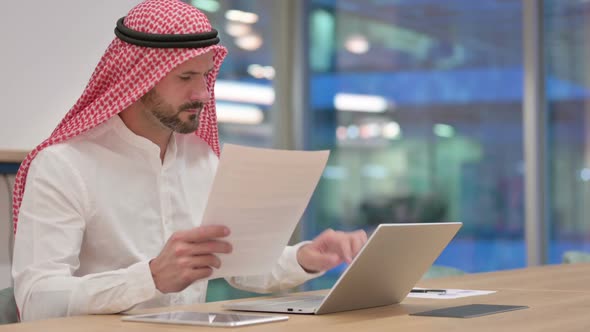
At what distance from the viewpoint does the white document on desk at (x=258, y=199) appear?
1.73 metres

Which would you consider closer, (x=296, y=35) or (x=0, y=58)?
(x=0, y=58)

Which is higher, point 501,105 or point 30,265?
point 501,105

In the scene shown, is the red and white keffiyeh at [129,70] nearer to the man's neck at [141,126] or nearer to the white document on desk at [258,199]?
the man's neck at [141,126]

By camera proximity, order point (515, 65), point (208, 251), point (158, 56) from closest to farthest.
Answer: point (208, 251) → point (158, 56) → point (515, 65)

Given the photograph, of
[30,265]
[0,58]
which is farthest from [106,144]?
[0,58]

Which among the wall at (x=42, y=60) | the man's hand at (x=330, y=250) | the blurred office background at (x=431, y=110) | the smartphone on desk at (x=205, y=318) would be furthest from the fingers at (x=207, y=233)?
the blurred office background at (x=431, y=110)

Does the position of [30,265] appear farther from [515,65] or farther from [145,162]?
[515,65]

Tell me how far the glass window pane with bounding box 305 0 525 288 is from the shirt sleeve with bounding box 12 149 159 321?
441cm

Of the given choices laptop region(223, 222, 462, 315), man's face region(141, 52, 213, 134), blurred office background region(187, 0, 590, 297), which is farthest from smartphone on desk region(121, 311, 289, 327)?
blurred office background region(187, 0, 590, 297)

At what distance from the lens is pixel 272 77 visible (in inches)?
267

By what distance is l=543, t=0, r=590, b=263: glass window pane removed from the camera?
607 centimetres

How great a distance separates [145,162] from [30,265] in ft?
1.61

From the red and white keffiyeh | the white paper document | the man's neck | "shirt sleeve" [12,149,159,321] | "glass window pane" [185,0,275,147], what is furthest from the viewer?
"glass window pane" [185,0,275,147]

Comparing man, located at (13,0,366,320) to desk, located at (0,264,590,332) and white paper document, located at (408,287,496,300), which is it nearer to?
white paper document, located at (408,287,496,300)
